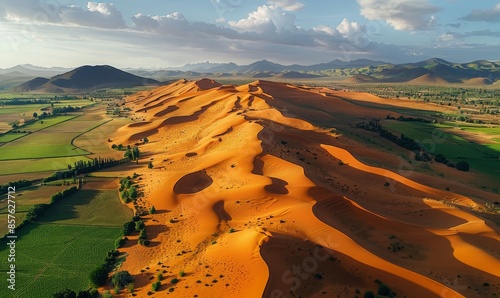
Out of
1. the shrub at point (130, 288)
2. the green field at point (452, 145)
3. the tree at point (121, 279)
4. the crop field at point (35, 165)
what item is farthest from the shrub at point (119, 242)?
the green field at point (452, 145)

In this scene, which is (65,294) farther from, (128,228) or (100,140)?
(100,140)

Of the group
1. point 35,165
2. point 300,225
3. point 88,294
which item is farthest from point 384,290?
point 35,165

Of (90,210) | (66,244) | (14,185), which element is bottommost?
(66,244)

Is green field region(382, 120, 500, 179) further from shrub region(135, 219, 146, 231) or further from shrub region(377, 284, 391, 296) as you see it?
shrub region(135, 219, 146, 231)

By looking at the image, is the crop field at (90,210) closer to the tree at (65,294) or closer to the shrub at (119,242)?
Answer: the shrub at (119,242)

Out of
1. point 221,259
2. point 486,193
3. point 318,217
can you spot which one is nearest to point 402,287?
point 318,217

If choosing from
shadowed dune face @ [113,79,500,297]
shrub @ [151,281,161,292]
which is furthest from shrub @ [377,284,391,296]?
shrub @ [151,281,161,292]
